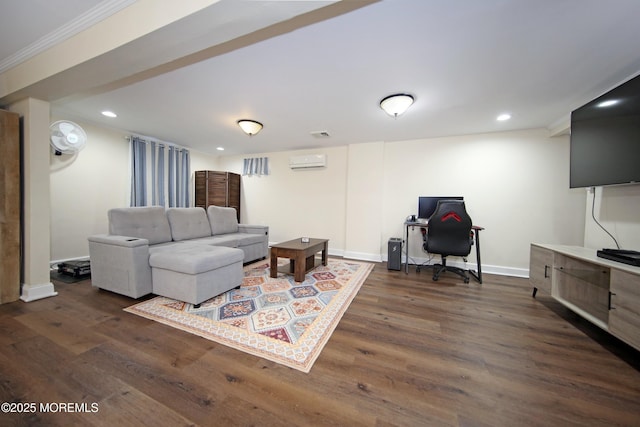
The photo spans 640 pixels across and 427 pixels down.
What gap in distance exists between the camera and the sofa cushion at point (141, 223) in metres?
2.55

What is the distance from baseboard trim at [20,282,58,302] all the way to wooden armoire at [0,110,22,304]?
55mm

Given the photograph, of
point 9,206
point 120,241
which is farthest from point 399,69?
point 9,206

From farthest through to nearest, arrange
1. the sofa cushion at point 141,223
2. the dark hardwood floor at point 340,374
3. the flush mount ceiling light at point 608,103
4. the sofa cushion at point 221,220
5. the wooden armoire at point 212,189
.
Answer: the wooden armoire at point 212,189, the sofa cushion at point 221,220, the sofa cushion at point 141,223, the flush mount ceiling light at point 608,103, the dark hardwood floor at point 340,374

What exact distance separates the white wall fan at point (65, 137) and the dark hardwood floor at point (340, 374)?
2.04 metres

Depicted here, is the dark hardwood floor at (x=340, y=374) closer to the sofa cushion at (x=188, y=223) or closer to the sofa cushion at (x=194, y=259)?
the sofa cushion at (x=194, y=259)

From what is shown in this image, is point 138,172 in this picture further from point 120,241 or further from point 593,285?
point 593,285

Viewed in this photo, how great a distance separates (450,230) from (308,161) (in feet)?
9.44

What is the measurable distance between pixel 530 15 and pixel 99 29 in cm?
280

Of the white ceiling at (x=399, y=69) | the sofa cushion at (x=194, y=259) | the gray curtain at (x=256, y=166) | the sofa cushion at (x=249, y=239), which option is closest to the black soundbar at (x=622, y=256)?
the white ceiling at (x=399, y=69)

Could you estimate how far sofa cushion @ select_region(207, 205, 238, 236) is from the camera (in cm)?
374

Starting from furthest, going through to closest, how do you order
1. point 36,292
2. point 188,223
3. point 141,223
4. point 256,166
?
point 256,166
point 188,223
point 141,223
point 36,292

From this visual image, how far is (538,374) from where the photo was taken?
1319 millimetres

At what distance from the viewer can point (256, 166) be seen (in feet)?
16.7

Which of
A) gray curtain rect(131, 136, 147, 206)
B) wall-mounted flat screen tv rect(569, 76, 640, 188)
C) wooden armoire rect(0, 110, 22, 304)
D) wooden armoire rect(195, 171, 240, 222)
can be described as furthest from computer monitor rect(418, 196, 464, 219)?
gray curtain rect(131, 136, 147, 206)
